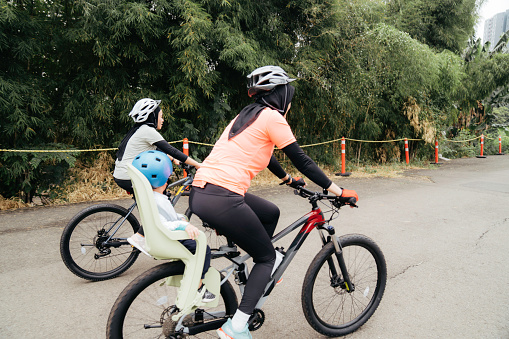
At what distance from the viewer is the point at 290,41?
9445 mm

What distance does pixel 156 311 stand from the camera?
2.27 metres

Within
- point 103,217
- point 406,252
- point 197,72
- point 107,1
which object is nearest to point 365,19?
point 197,72

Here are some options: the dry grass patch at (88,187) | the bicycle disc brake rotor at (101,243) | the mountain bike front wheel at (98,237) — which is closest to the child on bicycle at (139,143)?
the mountain bike front wheel at (98,237)

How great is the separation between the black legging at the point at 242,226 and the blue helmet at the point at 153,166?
0.24 m

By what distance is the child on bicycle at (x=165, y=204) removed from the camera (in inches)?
88.5

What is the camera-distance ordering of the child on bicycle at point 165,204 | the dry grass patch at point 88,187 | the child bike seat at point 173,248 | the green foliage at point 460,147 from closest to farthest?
the child bike seat at point 173,248 → the child on bicycle at point 165,204 → the dry grass patch at point 88,187 → the green foliage at point 460,147

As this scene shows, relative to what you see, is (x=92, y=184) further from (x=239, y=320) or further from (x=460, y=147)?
(x=460, y=147)

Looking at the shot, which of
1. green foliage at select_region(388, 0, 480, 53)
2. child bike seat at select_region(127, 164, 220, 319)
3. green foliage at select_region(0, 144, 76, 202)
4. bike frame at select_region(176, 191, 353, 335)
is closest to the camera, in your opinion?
child bike seat at select_region(127, 164, 220, 319)

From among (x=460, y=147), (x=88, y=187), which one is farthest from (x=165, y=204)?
(x=460, y=147)

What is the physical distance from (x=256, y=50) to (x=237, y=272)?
23.0 ft

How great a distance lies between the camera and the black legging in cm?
229

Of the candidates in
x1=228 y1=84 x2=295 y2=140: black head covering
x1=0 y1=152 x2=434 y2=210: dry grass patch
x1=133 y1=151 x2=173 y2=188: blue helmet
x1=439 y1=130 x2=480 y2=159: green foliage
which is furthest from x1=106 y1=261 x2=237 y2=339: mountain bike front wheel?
x1=439 y1=130 x2=480 y2=159: green foliage

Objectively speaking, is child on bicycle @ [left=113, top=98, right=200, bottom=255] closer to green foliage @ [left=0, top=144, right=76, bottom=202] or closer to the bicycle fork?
the bicycle fork

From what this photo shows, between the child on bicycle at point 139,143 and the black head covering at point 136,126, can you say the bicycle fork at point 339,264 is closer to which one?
the child on bicycle at point 139,143
